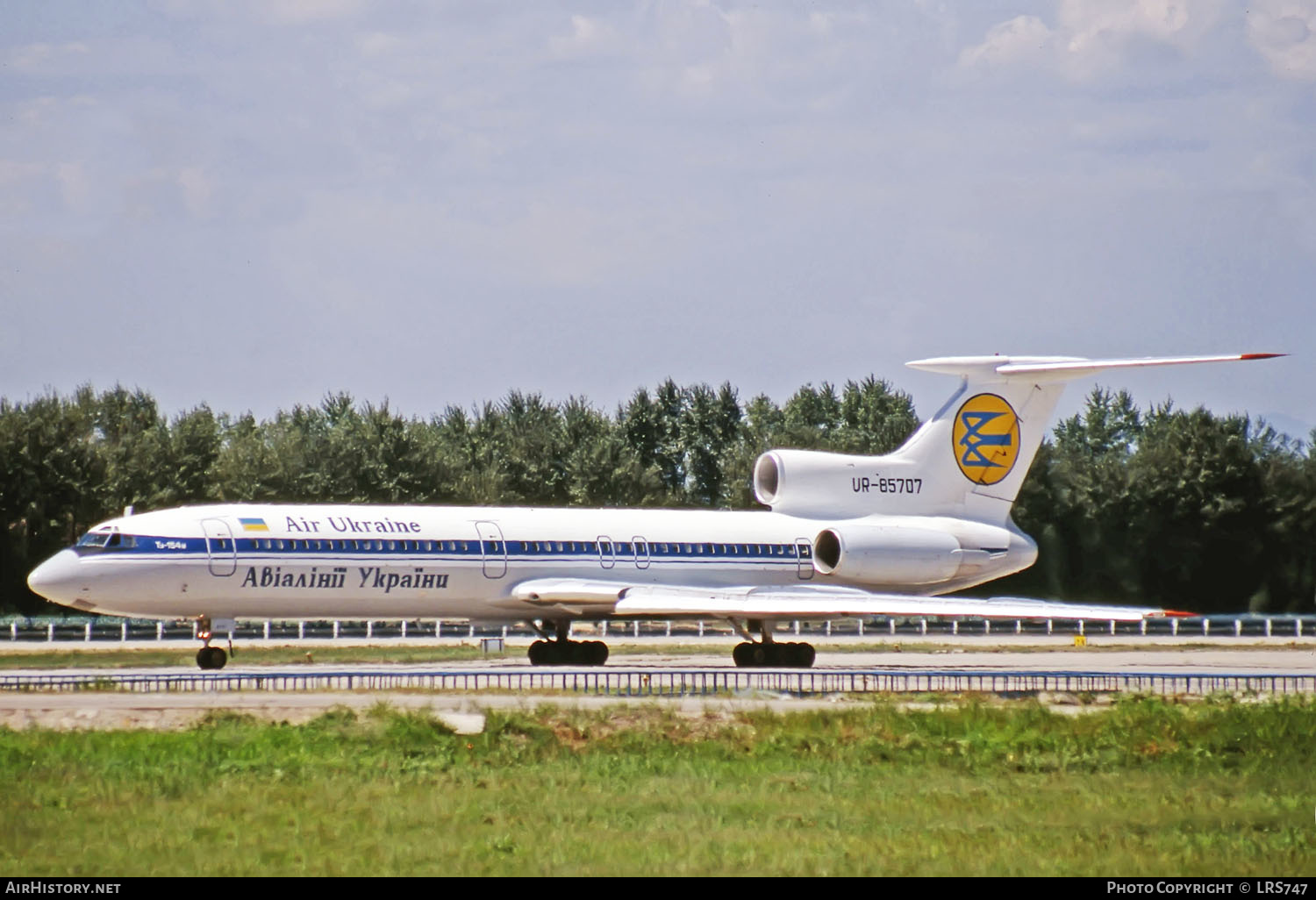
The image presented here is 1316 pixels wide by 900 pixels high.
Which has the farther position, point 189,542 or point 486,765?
point 189,542

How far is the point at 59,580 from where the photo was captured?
30.8m

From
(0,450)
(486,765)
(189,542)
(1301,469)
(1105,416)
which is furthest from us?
(1105,416)

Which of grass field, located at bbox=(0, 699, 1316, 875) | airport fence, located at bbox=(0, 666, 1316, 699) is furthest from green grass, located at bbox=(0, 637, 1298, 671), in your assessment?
grass field, located at bbox=(0, 699, 1316, 875)

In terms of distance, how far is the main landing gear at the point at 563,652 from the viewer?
118 ft

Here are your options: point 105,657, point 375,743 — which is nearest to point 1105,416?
point 105,657

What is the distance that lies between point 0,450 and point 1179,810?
48130mm

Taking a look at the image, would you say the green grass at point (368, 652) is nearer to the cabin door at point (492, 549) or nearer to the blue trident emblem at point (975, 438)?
the cabin door at point (492, 549)

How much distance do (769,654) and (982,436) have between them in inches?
301

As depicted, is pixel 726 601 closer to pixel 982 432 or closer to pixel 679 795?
pixel 982 432

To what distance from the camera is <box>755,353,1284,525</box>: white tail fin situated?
38.1 metres

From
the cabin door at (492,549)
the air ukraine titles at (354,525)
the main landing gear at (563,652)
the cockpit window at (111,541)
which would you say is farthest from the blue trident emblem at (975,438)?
the cockpit window at (111,541)

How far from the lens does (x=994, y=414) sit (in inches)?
1512

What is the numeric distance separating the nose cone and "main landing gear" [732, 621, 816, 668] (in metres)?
13.9

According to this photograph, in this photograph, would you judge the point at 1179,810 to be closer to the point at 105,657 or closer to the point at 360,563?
the point at 360,563
